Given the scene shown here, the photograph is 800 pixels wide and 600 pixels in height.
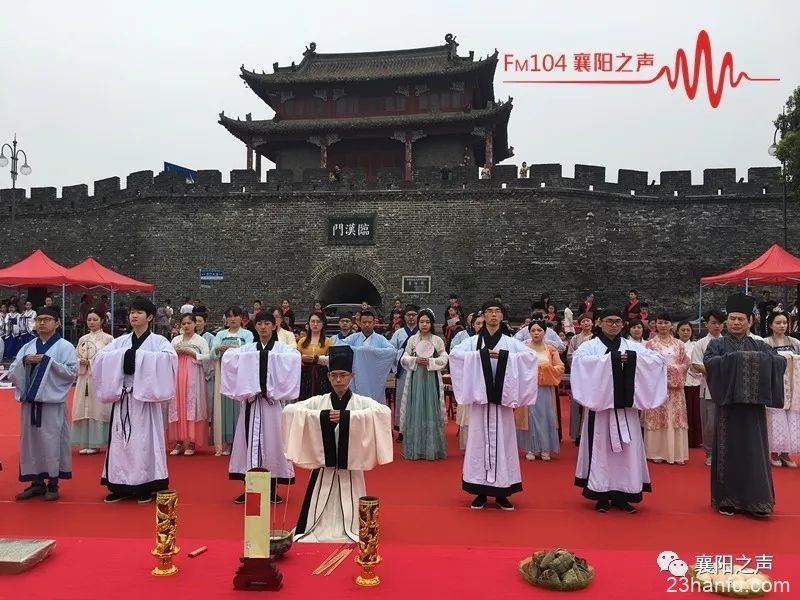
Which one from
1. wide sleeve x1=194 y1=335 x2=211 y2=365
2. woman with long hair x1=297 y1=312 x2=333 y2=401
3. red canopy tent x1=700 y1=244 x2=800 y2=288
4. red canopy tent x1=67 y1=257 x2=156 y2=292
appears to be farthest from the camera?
red canopy tent x1=67 y1=257 x2=156 y2=292

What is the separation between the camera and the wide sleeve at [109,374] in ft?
16.0

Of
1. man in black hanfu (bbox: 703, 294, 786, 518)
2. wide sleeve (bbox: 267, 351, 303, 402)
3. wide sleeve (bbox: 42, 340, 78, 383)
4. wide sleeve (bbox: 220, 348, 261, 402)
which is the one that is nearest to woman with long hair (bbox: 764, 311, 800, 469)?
man in black hanfu (bbox: 703, 294, 786, 518)

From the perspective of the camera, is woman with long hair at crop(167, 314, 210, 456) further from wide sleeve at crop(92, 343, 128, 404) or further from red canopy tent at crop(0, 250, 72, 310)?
red canopy tent at crop(0, 250, 72, 310)

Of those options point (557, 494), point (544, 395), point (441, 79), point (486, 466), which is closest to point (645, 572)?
point (486, 466)

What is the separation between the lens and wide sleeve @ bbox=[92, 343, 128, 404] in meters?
4.86

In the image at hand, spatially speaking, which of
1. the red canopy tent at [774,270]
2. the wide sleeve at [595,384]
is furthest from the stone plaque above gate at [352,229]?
the wide sleeve at [595,384]

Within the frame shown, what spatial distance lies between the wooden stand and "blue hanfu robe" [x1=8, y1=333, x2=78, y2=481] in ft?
8.81

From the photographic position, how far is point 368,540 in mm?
3148

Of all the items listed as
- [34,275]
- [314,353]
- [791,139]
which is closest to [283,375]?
[314,353]

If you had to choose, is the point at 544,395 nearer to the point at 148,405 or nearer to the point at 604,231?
the point at 148,405

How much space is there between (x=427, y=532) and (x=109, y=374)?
8.61ft

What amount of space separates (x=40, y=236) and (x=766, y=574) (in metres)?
22.9

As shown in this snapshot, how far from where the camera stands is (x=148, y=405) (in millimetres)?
4926

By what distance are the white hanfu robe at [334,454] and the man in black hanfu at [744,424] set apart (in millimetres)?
2542
